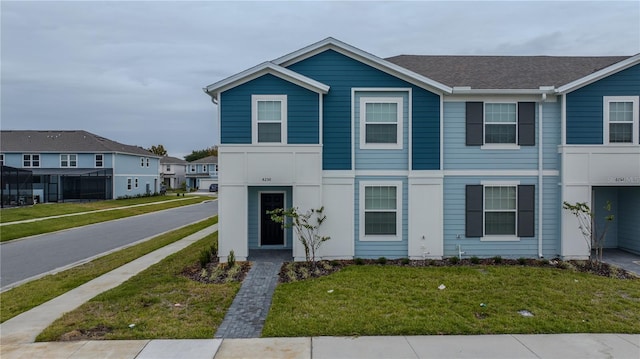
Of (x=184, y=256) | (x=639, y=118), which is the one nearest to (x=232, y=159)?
(x=184, y=256)

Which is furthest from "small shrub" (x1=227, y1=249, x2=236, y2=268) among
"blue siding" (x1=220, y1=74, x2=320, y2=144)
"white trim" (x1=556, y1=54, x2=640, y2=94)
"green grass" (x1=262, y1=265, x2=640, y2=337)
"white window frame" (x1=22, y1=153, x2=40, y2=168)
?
"white window frame" (x1=22, y1=153, x2=40, y2=168)

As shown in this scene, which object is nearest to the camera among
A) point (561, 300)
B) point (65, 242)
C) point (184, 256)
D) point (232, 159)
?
point (561, 300)

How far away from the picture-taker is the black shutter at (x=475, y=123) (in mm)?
12125

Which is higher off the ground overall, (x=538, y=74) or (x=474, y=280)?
(x=538, y=74)

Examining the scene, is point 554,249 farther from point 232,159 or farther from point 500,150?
point 232,159

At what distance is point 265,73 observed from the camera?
1163 cm

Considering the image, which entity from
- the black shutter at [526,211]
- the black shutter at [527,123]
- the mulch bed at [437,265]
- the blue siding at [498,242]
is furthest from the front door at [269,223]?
the black shutter at [527,123]

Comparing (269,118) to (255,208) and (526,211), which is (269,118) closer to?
(255,208)

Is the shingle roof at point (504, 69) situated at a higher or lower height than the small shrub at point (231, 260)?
higher

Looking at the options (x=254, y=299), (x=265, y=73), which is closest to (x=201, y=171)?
(x=265, y=73)

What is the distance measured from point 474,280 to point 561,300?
1968mm

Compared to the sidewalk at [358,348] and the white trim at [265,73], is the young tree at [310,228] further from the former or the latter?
the sidewalk at [358,348]

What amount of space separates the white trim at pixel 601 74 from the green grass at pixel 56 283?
15.3 meters

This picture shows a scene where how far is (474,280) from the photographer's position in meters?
9.66
